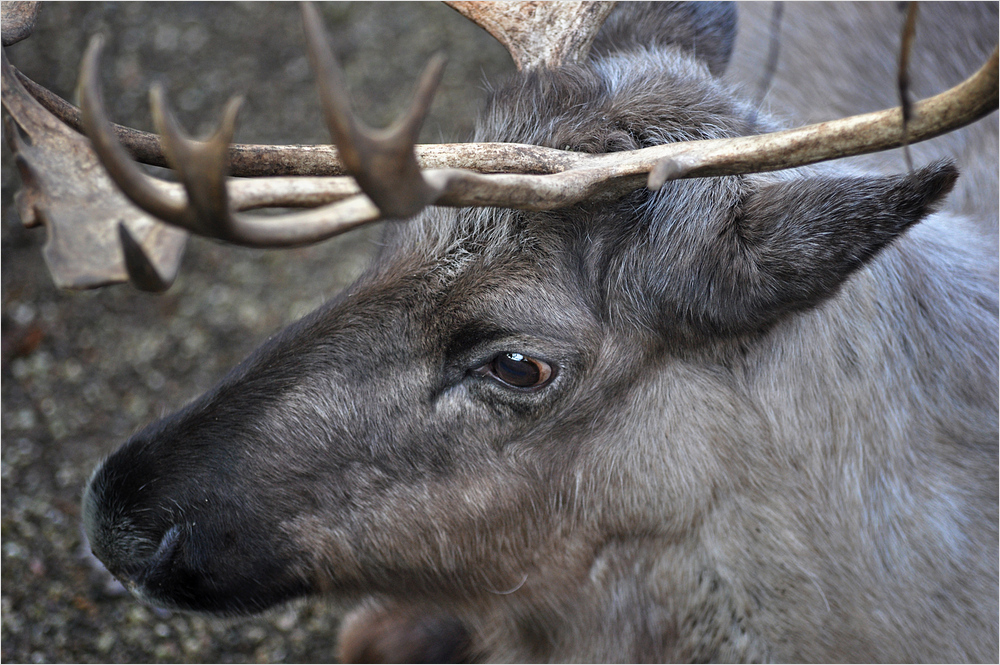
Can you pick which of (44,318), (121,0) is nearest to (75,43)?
(121,0)

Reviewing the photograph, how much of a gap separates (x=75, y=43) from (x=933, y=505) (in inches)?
220

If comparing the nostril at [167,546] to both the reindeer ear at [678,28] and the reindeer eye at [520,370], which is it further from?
the reindeer ear at [678,28]

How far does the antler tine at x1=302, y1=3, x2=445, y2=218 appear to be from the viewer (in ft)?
3.73

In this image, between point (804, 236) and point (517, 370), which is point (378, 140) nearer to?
point (517, 370)

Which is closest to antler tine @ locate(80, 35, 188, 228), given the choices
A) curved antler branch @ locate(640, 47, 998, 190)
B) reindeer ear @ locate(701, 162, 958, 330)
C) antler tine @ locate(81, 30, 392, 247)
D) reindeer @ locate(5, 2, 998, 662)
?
antler tine @ locate(81, 30, 392, 247)

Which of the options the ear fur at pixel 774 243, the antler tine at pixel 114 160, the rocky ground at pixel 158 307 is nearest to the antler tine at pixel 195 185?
the antler tine at pixel 114 160

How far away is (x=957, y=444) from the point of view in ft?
6.86

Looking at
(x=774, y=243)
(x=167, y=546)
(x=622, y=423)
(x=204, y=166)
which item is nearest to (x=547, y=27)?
(x=774, y=243)

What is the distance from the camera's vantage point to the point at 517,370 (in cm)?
189

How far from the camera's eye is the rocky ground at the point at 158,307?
10.8 ft

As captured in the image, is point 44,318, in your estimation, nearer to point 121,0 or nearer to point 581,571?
point 121,0

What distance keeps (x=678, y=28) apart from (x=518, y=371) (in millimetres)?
1399

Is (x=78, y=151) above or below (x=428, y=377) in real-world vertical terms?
above

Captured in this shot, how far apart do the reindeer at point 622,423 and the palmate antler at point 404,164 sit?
2 centimetres
